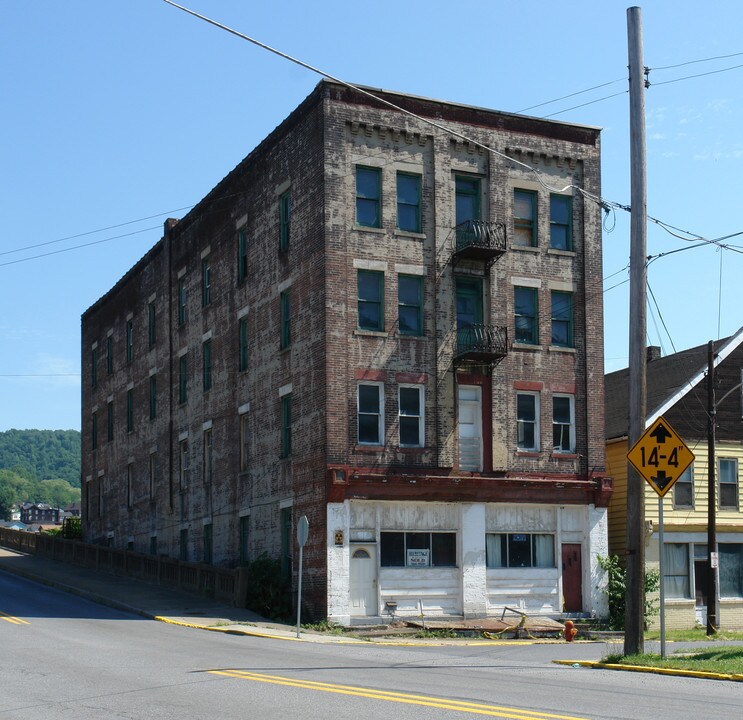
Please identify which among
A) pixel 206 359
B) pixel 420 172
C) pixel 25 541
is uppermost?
pixel 420 172

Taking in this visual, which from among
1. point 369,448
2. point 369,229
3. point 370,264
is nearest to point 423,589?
point 369,448

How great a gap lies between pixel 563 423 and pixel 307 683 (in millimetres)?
22032

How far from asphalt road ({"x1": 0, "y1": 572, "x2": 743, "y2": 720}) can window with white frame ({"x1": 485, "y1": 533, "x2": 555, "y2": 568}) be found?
9.21 metres

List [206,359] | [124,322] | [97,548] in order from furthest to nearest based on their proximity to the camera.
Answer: [124,322] < [97,548] < [206,359]

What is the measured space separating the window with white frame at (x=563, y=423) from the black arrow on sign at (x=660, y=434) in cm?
1654

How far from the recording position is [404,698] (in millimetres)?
14352

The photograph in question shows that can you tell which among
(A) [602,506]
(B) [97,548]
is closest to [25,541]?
(B) [97,548]

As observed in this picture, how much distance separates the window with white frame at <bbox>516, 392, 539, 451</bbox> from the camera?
3631 centimetres

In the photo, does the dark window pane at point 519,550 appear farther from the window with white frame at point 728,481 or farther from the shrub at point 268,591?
the window with white frame at point 728,481

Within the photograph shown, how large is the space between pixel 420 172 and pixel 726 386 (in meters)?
13.7

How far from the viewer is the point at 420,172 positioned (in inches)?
1400

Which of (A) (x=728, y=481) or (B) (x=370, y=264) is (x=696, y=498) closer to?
(A) (x=728, y=481)

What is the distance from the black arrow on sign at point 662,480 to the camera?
19.9 m

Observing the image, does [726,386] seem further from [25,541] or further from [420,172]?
[25,541]
